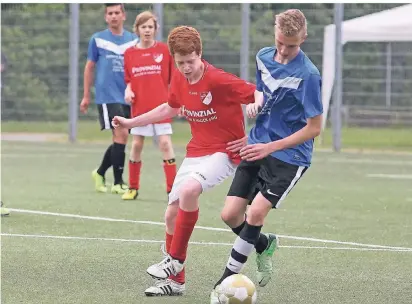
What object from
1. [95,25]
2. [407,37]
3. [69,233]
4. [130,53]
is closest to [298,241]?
[69,233]

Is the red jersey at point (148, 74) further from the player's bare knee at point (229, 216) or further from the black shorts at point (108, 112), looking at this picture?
the player's bare knee at point (229, 216)

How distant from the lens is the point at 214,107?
6.93 m

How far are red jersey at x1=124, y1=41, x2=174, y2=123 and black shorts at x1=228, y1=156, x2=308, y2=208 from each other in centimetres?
516

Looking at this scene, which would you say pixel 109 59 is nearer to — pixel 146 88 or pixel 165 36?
pixel 146 88

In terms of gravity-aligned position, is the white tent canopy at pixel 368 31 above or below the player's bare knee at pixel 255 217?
above

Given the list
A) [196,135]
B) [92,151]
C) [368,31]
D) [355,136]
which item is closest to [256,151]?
[196,135]

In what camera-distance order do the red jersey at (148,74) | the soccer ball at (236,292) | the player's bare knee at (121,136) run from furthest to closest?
1. the player's bare knee at (121,136)
2. the red jersey at (148,74)
3. the soccer ball at (236,292)

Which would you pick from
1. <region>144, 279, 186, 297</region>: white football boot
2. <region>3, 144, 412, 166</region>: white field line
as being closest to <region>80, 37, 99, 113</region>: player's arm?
<region>3, 144, 412, 166</region>: white field line

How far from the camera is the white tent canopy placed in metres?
20.6

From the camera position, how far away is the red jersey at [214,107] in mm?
6891

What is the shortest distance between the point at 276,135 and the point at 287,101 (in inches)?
8.0

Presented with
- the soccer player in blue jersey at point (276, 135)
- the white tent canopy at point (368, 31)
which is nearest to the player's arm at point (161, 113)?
the soccer player in blue jersey at point (276, 135)

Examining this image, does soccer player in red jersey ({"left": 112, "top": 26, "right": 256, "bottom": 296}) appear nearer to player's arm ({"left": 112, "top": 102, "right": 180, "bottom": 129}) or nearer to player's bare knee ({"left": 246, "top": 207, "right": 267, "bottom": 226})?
player's arm ({"left": 112, "top": 102, "right": 180, "bottom": 129})

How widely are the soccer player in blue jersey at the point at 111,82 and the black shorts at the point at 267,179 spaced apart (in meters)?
5.80
